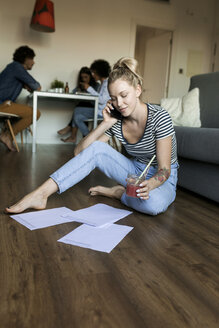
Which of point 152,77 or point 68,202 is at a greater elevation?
point 152,77

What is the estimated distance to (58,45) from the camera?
4.96m

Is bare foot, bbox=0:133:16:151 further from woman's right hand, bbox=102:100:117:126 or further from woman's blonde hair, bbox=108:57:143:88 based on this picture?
woman's blonde hair, bbox=108:57:143:88

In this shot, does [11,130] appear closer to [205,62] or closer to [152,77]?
[152,77]

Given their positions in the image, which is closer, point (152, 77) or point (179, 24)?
point (179, 24)

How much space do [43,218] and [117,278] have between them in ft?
1.93

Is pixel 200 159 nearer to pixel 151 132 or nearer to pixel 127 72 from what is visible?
pixel 151 132

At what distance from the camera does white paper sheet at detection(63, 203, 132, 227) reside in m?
1.38

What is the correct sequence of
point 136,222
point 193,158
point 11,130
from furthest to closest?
1. point 11,130
2. point 193,158
3. point 136,222

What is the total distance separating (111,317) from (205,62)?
5899mm

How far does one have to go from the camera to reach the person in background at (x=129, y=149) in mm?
1423

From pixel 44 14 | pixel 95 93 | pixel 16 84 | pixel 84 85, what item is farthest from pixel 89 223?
pixel 44 14

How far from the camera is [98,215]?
1478 mm

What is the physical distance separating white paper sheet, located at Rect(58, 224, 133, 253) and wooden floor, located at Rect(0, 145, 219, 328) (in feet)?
0.10

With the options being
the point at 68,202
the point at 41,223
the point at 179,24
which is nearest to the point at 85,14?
the point at 179,24
